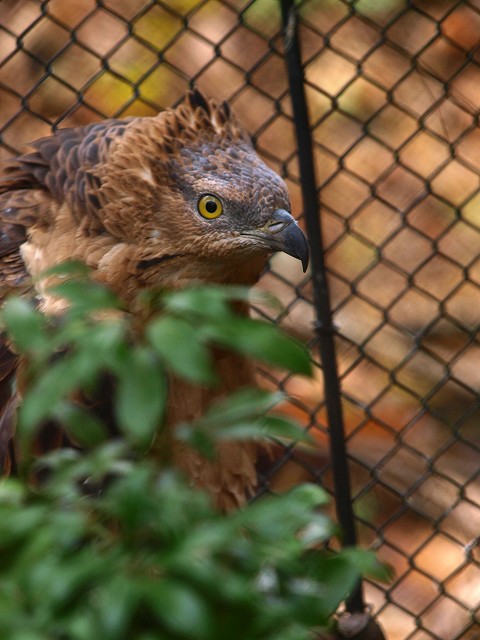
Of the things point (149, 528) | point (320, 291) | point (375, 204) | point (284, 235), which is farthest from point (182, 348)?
point (375, 204)

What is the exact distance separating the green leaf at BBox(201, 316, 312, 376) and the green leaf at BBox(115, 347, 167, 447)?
6cm

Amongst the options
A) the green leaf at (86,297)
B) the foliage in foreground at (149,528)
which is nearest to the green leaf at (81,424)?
the foliage in foreground at (149,528)

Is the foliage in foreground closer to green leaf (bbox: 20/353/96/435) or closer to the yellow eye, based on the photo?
green leaf (bbox: 20/353/96/435)

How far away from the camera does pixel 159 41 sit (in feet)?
13.6

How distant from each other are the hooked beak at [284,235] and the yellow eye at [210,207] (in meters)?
0.10

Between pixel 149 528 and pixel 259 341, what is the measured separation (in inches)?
7.7

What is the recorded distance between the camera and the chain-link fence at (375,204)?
3658 millimetres

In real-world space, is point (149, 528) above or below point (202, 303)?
below

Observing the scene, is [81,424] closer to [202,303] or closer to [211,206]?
[202,303]

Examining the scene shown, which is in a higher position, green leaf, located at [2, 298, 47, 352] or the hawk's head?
green leaf, located at [2, 298, 47, 352]

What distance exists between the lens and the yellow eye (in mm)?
2311

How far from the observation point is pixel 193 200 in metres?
2.33

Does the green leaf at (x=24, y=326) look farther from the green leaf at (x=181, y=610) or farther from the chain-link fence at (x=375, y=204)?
the chain-link fence at (x=375, y=204)

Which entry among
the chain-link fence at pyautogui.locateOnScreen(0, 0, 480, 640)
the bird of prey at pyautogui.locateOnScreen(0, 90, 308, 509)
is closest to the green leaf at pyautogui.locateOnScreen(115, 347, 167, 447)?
the bird of prey at pyautogui.locateOnScreen(0, 90, 308, 509)
